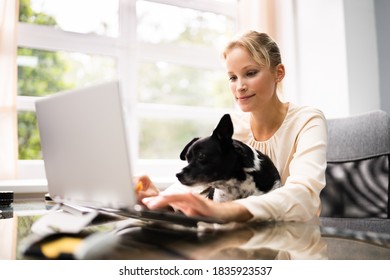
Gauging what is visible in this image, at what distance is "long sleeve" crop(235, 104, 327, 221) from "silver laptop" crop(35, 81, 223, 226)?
179 mm

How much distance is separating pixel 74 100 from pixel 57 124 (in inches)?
4.5

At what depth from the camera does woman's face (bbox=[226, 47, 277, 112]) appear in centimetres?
104

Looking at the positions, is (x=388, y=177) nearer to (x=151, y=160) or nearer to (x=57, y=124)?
(x=57, y=124)

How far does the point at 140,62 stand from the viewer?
248 cm

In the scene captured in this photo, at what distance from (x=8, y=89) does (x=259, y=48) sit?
1.38 meters

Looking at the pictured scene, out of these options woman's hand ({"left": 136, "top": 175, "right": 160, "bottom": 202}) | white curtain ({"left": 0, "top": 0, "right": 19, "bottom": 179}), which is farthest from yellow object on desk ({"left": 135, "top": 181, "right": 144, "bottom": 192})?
white curtain ({"left": 0, "top": 0, "right": 19, "bottom": 179})

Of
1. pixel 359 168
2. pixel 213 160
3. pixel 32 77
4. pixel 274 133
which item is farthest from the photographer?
Answer: pixel 32 77

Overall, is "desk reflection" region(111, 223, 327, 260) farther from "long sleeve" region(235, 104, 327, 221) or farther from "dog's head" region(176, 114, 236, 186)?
"dog's head" region(176, 114, 236, 186)

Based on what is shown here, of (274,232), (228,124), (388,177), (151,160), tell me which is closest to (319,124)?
(228,124)

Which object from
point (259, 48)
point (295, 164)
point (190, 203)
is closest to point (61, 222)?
point (190, 203)

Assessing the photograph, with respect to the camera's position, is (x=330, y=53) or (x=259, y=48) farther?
(x=330, y=53)

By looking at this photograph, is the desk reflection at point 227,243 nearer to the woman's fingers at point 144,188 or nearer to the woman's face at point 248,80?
the woman's fingers at point 144,188

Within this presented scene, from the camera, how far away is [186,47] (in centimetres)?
261

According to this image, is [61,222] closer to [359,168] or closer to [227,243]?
[227,243]
